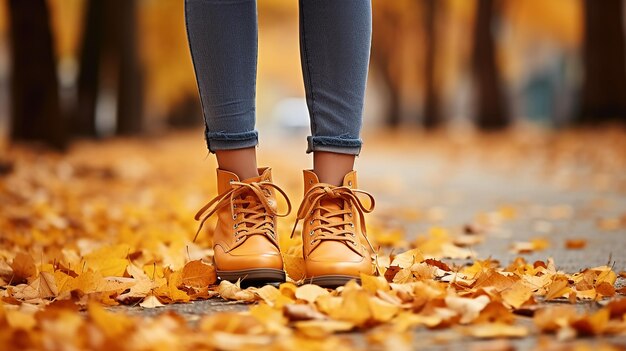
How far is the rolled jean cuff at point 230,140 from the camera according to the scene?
218cm

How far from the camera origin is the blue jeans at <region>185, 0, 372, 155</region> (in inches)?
84.5

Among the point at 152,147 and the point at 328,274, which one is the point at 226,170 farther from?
the point at 152,147

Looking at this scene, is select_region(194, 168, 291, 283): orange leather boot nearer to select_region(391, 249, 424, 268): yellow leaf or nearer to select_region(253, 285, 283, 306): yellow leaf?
select_region(253, 285, 283, 306): yellow leaf

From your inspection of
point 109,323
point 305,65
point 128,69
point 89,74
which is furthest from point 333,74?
point 128,69

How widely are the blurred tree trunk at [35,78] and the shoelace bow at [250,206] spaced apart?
6.22m

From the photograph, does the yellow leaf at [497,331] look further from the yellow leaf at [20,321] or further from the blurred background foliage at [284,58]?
the blurred background foliage at [284,58]

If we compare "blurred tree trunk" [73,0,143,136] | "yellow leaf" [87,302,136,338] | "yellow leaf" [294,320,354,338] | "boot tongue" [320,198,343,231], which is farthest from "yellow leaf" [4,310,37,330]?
"blurred tree trunk" [73,0,143,136]

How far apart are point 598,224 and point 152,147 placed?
374 inches

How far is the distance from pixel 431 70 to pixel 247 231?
19418 millimetres

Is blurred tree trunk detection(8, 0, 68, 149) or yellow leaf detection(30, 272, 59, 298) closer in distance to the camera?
yellow leaf detection(30, 272, 59, 298)

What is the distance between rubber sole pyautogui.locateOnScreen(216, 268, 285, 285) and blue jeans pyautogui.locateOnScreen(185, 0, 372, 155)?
0.35 meters

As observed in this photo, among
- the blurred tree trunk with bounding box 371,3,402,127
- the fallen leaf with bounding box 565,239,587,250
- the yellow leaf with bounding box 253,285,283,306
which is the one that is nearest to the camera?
the yellow leaf with bounding box 253,285,283,306

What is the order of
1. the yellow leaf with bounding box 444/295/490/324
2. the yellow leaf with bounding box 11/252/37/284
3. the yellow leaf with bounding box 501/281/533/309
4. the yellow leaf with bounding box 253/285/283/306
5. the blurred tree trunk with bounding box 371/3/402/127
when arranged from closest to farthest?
the yellow leaf with bounding box 444/295/490/324 → the yellow leaf with bounding box 501/281/533/309 → the yellow leaf with bounding box 253/285/283/306 → the yellow leaf with bounding box 11/252/37/284 → the blurred tree trunk with bounding box 371/3/402/127

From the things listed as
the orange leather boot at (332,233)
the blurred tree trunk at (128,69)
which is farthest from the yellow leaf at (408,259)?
the blurred tree trunk at (128,69)
